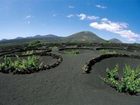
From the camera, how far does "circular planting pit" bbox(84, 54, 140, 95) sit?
28.8 m

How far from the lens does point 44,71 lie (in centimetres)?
3412

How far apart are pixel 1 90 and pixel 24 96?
3.29 metres

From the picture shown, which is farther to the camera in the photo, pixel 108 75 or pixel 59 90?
pixel 108 75

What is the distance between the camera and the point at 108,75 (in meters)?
35.5

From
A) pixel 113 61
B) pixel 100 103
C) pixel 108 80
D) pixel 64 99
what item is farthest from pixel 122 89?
pixel 113 61

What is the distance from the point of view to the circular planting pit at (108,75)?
28.8 m

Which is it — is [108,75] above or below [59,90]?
above

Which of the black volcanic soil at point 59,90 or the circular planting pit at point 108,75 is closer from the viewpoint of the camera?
the black volcanic soil at point 59,90

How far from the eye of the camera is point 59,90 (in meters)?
26.5

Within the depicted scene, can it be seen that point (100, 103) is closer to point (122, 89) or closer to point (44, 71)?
point (122, 89)

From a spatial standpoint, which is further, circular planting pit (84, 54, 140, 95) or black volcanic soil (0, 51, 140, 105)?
circular planting pit (84, 54, 140, 95)

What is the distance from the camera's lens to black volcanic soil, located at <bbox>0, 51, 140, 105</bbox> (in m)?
23.7

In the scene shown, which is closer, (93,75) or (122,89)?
(122,89)

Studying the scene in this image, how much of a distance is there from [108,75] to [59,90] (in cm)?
1120
